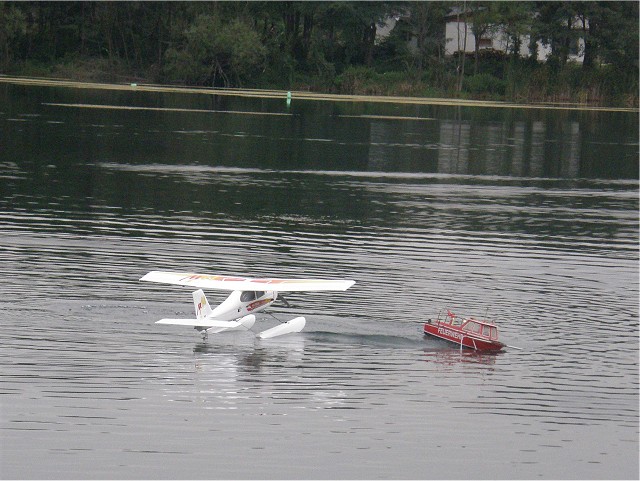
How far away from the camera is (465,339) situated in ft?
99.3

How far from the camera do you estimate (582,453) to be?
23.4m

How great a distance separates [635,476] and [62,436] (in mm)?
11906

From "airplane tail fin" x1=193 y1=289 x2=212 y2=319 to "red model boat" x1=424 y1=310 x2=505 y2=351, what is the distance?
20.7 feet

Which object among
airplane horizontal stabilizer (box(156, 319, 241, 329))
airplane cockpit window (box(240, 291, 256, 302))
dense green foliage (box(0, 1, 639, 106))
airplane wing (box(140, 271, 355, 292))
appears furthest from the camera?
dense green foliage (box(0, 1, 639, 106))

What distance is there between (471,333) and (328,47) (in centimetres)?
11296

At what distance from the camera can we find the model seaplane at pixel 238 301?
30.0 meters

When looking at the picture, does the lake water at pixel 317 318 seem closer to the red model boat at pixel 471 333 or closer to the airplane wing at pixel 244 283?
the red model boat at pixel 471 333

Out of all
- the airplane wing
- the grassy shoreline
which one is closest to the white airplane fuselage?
the airplane wing

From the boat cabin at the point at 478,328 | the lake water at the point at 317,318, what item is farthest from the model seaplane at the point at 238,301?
the boat cabin at the point at 478,328

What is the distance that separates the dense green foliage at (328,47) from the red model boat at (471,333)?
100651mm

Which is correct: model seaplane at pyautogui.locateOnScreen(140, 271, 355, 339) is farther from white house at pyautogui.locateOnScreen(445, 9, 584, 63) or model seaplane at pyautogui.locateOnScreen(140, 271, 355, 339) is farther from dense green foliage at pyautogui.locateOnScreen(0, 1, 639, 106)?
white house at pyautogui.locateOnScreen(445, 9, 584, 63)

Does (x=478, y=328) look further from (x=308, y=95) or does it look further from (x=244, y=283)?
(x=308, y=95)

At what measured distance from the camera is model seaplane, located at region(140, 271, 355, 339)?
29953 mm

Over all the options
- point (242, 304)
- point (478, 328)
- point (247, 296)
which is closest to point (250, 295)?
point (247, 296)
